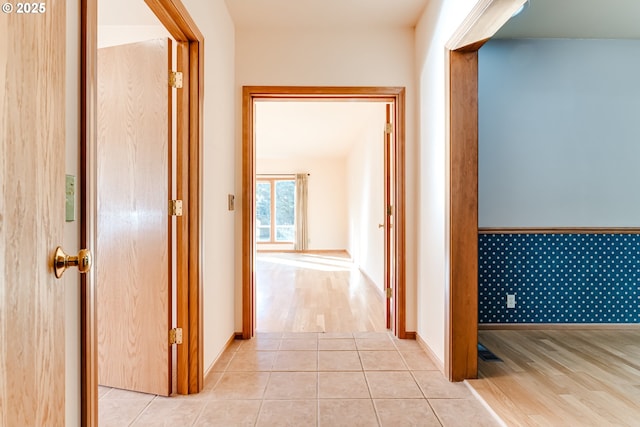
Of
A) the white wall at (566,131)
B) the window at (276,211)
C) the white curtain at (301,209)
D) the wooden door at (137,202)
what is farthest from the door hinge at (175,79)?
the window at (276,211)

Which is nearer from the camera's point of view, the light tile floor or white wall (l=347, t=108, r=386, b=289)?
the light tile floor

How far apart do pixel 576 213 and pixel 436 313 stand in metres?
1.72

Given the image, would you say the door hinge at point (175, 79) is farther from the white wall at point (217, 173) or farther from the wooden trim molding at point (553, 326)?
the wooden trim molding at point (553, 326)

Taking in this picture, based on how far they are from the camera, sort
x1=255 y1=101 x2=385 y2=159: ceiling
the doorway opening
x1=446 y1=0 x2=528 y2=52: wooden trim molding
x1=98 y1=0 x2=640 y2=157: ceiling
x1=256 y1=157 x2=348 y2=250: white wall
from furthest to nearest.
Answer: x1=256 y1=157 x2=348 y2=250: white wall → x1=255 y1=101 x2=385 y2=159: ceiling → the doorway opening → x1=98 y1=0 x2=640 y2=157: ceiling → x1=446 y1=0 x2=528 y2=52: wooden trim molding

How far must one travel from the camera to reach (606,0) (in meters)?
2.51

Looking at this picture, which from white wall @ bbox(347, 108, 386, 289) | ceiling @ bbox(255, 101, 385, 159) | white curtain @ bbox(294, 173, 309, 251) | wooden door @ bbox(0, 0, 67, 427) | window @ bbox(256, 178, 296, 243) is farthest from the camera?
window @ bbox(256, 178, 296, 243)

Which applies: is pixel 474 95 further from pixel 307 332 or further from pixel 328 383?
pixel 307 332

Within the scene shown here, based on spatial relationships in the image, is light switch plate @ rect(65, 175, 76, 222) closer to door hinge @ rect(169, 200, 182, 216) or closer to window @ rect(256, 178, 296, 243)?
door hinge @ rect(169, 200, 182, 216)

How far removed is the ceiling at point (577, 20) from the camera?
8.40ft

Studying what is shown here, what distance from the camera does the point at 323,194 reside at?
30.8 ft

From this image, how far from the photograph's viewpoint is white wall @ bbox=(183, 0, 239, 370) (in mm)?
2148

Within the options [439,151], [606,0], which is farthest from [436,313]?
[606,0]

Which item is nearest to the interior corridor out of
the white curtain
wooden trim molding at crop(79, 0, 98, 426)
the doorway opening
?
the doorway opening

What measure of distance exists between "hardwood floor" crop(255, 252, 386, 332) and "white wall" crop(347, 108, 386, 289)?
0.93 feet
